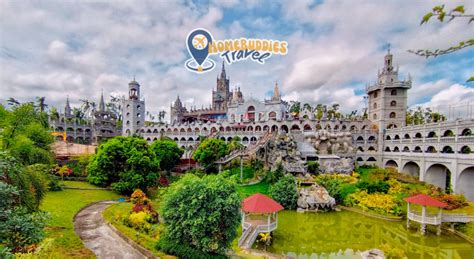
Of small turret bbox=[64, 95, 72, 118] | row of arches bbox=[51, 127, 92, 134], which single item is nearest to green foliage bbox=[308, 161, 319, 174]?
row of arches bbox=[51, 127, 92, 134]

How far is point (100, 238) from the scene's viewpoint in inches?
499

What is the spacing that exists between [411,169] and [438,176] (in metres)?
5.31

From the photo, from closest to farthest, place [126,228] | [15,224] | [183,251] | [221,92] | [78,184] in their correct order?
[15,224]
[183,251]
[126,228]
[78,184]
[221,92]

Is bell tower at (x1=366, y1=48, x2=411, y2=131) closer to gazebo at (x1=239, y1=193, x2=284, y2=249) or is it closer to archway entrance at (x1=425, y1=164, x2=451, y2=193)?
archway entrance at (x1=425, y1=164, x2=451, y2=193)

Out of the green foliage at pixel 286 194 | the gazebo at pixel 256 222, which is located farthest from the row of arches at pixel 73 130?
the gazebo at pixel 256 222

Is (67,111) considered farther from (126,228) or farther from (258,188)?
(126,228)

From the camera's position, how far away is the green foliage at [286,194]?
75.9 ft

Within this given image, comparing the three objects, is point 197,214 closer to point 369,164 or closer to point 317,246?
point 317,246

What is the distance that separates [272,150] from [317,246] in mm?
17459

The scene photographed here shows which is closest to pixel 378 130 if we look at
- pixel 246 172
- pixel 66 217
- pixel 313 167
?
pixel 313 167

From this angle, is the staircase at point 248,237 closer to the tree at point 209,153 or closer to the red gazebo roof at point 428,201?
the red gazebo roof at point 428,201

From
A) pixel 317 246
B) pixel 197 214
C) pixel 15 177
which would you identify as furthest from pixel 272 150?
pixel 15 177

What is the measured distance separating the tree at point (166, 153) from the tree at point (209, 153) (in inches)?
161

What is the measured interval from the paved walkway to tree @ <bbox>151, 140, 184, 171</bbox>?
1577 cm
